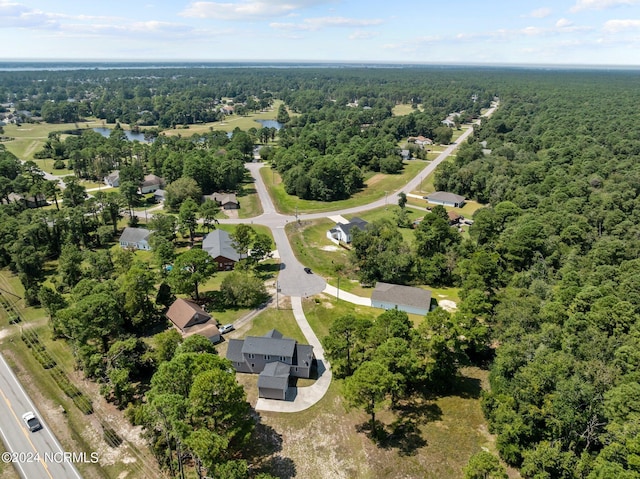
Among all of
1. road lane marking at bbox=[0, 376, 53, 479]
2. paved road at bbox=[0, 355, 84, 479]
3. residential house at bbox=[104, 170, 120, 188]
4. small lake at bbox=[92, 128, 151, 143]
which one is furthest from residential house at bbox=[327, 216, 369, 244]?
small lake at bbox=[92, 128, 151, 143]

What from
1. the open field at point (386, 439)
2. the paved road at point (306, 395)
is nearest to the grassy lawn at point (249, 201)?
the paved road at point (306, 395)

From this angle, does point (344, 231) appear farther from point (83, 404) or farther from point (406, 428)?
point (83, 404)

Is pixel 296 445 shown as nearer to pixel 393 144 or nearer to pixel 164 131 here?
pixel 393 144

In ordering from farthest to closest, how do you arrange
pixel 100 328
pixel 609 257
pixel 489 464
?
1. pixel 609 257
2. pixel 100 328
3. pixel 489 464

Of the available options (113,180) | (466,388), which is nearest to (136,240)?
(113,180)

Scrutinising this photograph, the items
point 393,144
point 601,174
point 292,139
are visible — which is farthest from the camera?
point 292,139

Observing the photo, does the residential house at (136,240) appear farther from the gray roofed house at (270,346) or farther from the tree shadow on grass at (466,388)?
the tree shadow on grass at (466,388)

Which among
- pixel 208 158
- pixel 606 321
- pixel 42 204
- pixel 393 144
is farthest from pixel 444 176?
pixel 42 204
